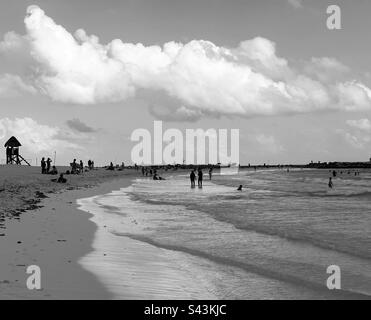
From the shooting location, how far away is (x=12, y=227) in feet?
45.8

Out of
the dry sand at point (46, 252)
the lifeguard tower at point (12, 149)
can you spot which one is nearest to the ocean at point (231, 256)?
the dry sand at point (46, 252)

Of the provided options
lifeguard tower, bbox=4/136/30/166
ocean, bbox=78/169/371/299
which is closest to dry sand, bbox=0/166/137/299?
ocean, bbox=78/169/371/299

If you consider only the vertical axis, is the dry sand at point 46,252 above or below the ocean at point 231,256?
above

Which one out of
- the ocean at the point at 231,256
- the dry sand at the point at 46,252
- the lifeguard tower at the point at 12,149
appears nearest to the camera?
the dry sand at the point at 46,252

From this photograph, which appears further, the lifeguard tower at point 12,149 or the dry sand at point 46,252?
the lifeguard tower at point 12,149

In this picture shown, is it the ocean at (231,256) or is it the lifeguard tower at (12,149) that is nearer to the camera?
the ocean at (231,256)

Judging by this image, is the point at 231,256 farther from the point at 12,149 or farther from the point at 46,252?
the point at 12,149

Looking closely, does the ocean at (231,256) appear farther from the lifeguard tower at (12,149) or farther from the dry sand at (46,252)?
the lifeguard tower at (12,149)

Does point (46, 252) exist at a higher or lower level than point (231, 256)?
higher

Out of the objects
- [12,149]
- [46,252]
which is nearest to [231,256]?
[46,252]

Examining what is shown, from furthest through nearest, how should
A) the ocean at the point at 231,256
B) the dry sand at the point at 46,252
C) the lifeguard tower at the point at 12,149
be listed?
1. the lifeguard tower at the point at 12,149
2. the ocean at the point at 231,256
3. the dry sand at the point at 46,252

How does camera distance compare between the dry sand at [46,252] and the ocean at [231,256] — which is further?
the ocean at [231,256]
